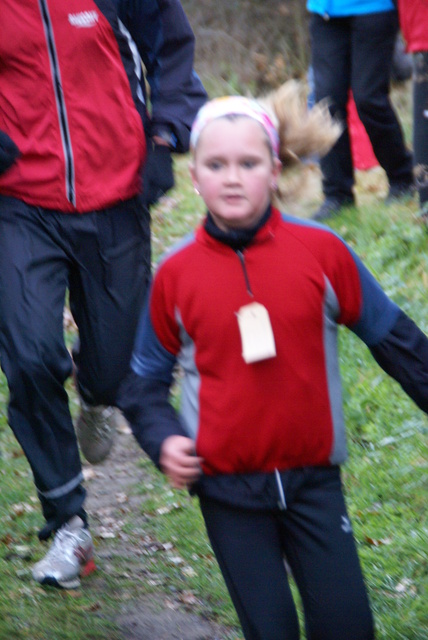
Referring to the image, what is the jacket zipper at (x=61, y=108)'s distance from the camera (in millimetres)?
3846

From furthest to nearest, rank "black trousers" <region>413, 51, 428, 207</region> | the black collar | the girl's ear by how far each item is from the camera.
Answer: "black trousers" <region>413, 51, 428, 207</region>, the girl's ear, the black collar

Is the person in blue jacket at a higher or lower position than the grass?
higher

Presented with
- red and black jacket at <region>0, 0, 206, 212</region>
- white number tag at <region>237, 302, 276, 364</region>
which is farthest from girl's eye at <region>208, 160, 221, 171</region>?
red and black jacket at <region>0, 0, 206, 212</region>

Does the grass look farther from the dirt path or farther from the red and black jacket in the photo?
the red and black jacket

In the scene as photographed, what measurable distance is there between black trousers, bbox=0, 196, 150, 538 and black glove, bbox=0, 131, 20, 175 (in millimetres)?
171

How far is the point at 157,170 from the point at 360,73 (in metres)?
3.36

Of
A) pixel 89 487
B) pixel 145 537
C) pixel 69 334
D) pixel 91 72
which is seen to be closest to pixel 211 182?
pixel 91 72

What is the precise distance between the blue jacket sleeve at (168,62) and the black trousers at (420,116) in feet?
8.06

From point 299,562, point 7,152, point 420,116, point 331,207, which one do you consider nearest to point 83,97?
point 7,152

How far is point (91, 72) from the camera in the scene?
3.96 metres

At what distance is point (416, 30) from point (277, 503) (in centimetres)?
422

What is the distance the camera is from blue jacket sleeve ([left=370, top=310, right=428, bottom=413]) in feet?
9.38

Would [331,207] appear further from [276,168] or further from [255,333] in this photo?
[255,333]

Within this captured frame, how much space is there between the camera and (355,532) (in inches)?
175
